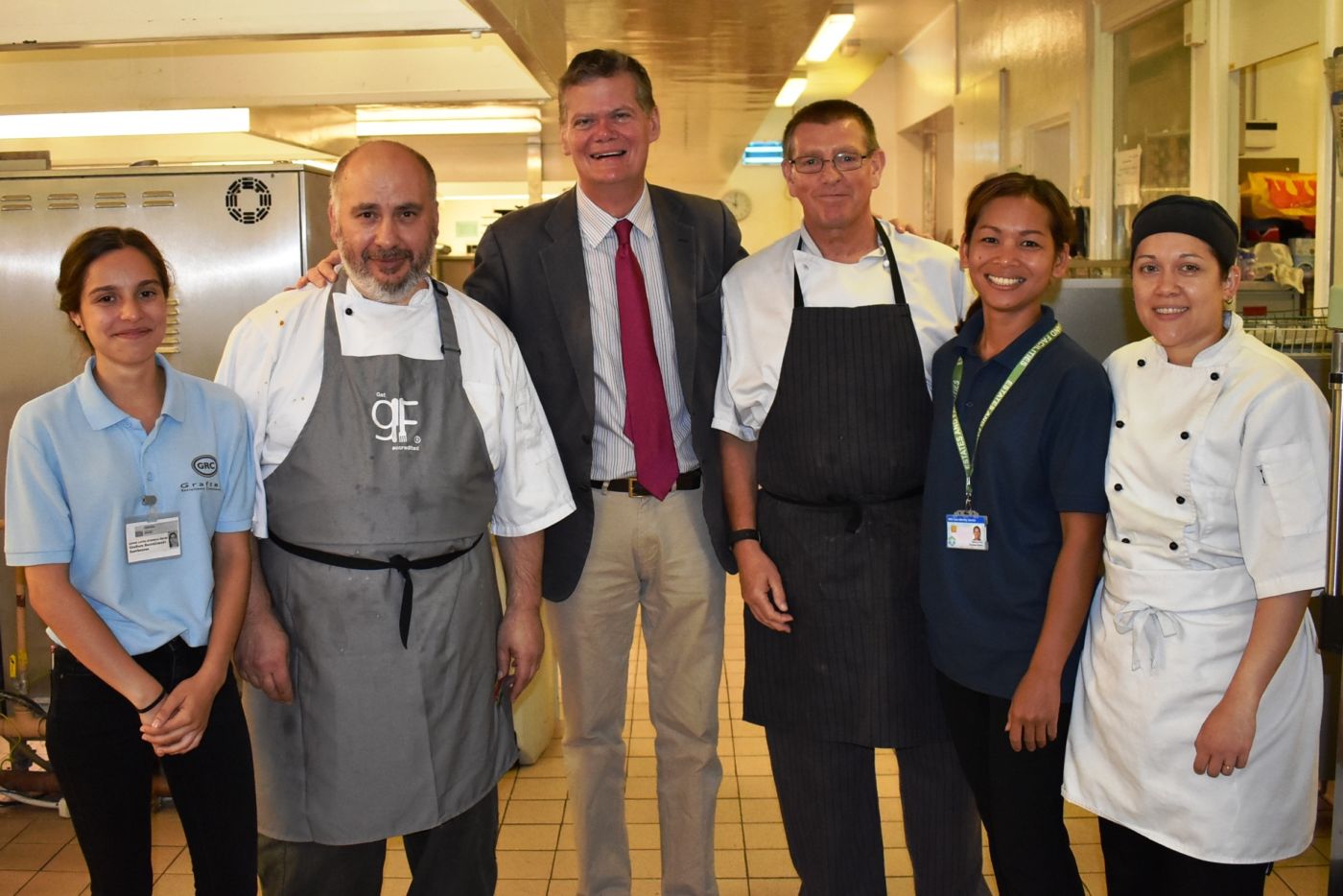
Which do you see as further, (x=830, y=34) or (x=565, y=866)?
(x=830, y=34)

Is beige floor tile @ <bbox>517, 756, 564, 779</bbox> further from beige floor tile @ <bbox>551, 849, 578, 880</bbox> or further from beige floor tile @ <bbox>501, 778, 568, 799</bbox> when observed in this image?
beige floor tile @ <bbox>551, 849, 578, 880</bbox>

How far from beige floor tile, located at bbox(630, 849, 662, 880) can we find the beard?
1.72 m

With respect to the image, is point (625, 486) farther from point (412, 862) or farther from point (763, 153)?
point (763, 153)

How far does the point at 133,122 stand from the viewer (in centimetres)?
482

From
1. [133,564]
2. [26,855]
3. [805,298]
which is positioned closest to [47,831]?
[26,855]

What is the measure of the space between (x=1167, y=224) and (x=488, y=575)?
135cm

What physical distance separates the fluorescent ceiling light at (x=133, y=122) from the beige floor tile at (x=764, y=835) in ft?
11.0

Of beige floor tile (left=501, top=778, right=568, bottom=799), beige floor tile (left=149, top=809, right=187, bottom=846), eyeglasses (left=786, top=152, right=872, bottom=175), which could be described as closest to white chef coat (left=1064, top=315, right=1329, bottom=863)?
eyeglasses (left=786, top=152, right=872, bottom=175)

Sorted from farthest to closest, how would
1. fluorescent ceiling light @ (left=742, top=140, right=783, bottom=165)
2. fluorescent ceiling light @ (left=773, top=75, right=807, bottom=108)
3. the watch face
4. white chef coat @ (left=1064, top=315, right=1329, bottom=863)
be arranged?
the watch face → fluorescent ceiling light @ (left=742, top=140, right=783, bottom=165) → fluorescent ceiling light @ (left=773, top=75, right=807, bottom=108) → white chef coat @ (left=1064, top=315, right=1329, bottom=863)

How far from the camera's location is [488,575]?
2180mm

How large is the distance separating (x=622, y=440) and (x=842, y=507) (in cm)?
52

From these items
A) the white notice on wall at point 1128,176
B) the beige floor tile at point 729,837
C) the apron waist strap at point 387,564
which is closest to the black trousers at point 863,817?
the beige floor tile at point 729,837

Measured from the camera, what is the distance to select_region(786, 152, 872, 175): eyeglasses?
225 cm

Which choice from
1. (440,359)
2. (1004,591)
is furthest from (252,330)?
(1004,591)
